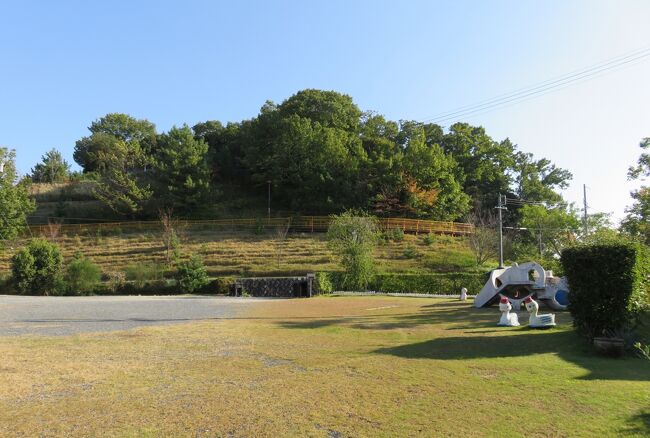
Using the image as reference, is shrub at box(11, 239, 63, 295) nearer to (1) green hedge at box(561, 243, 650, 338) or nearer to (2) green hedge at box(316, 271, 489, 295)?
(2) green hedge at box(316, 271, 489, 295)

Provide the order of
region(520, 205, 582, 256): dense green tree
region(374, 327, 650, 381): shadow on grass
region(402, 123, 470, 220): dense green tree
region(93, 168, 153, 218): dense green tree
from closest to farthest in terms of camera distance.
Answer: region(374, 327, 650, 381): shadow on grass → region(520, 205, 582, 256): dense green tree → region(402, 123, 470, 220): dense green tree → region(93, 168, 153, 218): dense green tree

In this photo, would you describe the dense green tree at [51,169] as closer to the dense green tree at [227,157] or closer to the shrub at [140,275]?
the dense green tree at [227,157]

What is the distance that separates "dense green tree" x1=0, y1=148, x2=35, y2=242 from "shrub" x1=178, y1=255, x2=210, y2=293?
27554mm

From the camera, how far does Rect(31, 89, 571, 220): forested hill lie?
184 ft

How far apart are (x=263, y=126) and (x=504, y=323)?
55996mm

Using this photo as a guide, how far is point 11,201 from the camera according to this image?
51.1 metres

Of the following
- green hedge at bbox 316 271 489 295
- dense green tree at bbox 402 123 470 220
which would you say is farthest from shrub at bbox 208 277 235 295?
dense green tree at bbox 402 123 470 220

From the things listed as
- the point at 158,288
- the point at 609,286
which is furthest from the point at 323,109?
the point at 609,286

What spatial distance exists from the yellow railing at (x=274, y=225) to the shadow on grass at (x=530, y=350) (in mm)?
40418

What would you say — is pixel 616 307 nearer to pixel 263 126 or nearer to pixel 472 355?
pixel 472 355

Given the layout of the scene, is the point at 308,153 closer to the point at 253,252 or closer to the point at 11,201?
the point at 253,252

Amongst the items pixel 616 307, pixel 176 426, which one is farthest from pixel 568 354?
pixel 176 426

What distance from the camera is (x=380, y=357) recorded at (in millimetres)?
8922

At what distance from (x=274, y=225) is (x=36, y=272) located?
85.8 ft
